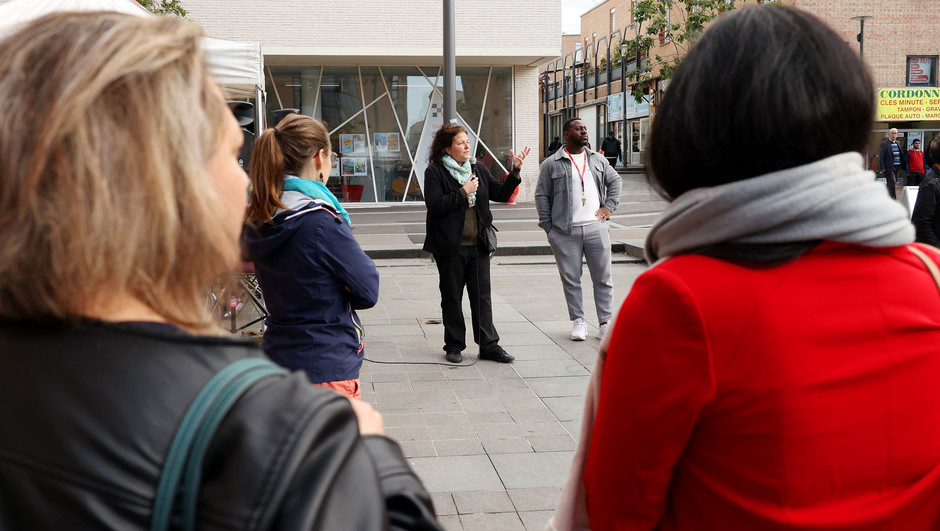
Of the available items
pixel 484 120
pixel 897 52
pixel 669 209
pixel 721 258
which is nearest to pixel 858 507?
pixel 721 258

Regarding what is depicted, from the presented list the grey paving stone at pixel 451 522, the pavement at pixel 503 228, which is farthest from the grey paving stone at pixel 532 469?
the pavement at pixel 503 228

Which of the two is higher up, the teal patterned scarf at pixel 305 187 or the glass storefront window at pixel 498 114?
the glass storefront window at pixel 498 114

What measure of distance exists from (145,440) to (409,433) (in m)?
4.19

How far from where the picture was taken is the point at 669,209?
4.89ft

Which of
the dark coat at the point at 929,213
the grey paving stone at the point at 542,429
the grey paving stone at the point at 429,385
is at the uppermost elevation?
the dark coat at the point at 929,213

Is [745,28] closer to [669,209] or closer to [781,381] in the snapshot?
[669,209]

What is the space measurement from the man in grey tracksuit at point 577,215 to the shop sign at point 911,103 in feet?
92.6

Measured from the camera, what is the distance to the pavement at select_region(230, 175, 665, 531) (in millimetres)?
4012

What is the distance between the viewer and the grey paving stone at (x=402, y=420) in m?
5.11

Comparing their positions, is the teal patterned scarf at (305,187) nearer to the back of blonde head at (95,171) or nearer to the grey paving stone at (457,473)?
the grey paving stone at (457,473)

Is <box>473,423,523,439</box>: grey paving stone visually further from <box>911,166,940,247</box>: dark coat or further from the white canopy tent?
<box>911,166,940,247</box>: dark coat

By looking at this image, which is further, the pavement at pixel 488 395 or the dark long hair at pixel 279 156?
the pavement at pixel 488 395

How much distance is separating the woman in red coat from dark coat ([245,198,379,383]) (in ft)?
6.50

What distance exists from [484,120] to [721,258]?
21174 millimetres
